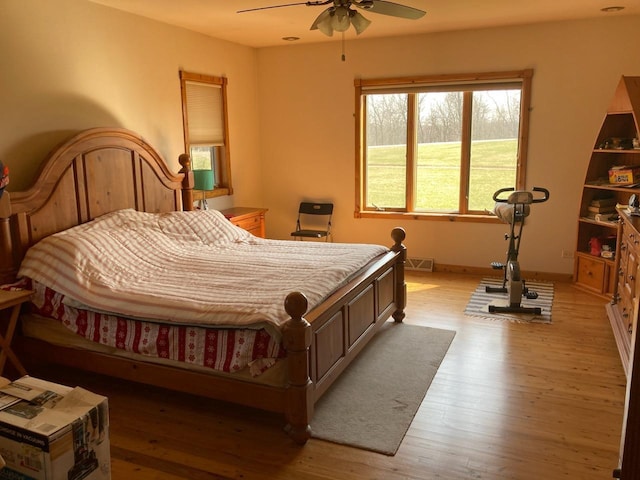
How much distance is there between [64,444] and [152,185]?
312cm

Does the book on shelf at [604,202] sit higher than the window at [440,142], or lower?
lower

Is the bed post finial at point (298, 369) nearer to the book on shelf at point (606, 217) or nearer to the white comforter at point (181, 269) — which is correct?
the white comforter at point (181, 269)

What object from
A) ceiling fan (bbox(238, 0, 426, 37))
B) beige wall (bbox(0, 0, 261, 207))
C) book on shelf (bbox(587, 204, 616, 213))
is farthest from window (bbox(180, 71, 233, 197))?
book on shelf (bbox(587, 204, 616, 213))

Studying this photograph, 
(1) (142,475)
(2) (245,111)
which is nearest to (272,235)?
(2) (245,111)

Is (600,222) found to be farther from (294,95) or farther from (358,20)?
(294,95)

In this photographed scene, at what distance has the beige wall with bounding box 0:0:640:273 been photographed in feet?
12.8

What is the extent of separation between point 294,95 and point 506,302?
343cm

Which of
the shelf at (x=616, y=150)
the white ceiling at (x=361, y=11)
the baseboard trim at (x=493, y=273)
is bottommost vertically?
the baseboard trim at (x=493, y=273)

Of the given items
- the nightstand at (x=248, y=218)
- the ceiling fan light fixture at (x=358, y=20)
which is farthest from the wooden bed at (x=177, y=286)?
the ceiling fan light fixture at (x=358, y=20)

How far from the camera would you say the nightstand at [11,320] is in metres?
3.18

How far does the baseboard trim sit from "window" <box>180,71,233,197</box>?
2607 mm

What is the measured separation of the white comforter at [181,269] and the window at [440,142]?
2084mm

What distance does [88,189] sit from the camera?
405 cm

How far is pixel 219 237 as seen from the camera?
456cm
